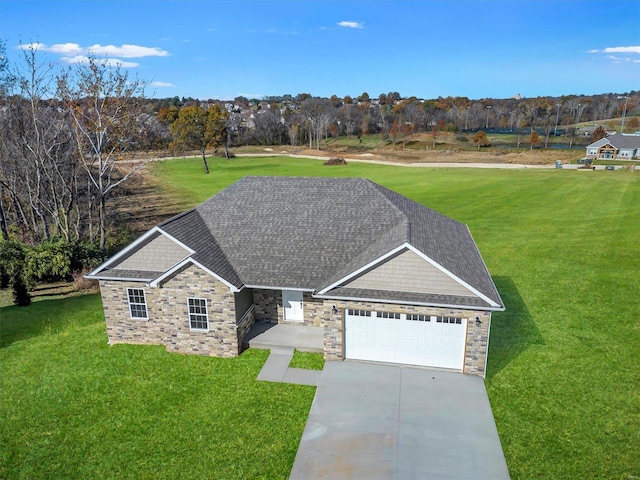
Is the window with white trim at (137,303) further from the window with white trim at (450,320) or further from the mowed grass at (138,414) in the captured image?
the window with white trim at (450,320)

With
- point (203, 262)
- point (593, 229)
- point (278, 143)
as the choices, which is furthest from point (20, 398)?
point (278, 143)

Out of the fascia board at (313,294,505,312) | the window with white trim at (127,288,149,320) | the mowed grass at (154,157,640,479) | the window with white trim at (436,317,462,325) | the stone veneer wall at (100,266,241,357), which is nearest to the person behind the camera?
the mowed grass at (154,157,640,479)

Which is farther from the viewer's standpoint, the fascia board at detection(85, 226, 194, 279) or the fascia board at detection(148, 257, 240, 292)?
the fascia board at detection(85, 226, 194, 279)

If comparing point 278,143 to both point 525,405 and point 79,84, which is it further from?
point 525,405

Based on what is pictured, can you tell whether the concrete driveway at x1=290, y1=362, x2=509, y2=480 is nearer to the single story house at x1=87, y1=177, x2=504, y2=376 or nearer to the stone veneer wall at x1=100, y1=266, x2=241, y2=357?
the single story house at x1=87, y1=177, x2=504, y2=376

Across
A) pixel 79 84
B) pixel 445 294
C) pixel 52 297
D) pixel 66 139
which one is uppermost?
pixel 79 84

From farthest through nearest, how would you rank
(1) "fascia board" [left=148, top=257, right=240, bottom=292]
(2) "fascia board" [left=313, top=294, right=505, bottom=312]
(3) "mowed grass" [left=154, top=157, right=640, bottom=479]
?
1. (1) "fascia board" [left=148, top=257, right=240, bottom=292]
2. (2) "fascia board" [left=313, top=294, right=505, bottom=312]
3. (3) "mowed grass" [left=154, top=157, right=640, bottom=479]

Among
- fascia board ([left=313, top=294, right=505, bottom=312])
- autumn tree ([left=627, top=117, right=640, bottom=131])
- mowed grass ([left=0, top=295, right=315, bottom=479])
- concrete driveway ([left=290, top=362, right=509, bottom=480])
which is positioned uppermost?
autumn tree ([left=627, top=117, right=640, bottom=131])

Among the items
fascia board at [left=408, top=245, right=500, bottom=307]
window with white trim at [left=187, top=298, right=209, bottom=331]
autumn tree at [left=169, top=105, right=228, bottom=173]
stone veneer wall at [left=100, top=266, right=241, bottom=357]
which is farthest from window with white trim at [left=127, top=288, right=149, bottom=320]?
autumn tree at [left=169, top=105, right=228, bottom=173]
